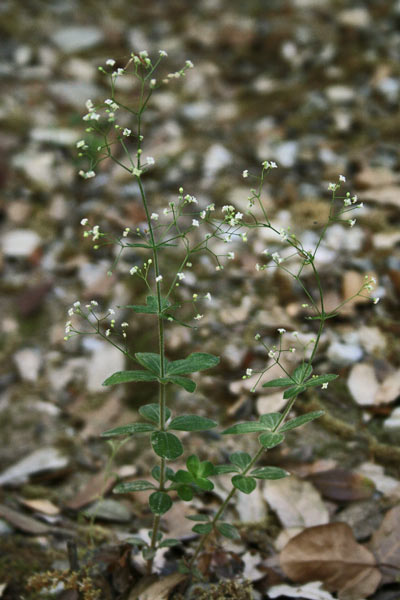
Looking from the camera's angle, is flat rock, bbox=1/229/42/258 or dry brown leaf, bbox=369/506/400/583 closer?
dry brown leaf, bbox=369/506/400/583

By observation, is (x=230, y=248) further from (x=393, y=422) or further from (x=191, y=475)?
(x=191, y=475)

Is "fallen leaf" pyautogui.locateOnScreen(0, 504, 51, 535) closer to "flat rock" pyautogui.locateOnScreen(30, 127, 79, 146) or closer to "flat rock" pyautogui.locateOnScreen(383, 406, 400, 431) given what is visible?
"flat rock" pyautogui.locateOnScreen(383, 406, 400, 431)

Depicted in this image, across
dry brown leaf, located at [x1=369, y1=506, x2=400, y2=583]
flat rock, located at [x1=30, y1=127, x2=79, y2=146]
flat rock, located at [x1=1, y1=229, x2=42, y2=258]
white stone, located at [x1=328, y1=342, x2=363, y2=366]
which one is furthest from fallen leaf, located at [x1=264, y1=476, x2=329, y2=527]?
flat rock, located at [x1=30, y1=127, x2=79, y2=146]

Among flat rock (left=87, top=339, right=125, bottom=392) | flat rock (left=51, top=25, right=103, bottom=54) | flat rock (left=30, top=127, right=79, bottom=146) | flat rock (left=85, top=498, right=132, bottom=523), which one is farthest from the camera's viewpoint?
flat rock (left=51, top=25, right=103, bottom=54)

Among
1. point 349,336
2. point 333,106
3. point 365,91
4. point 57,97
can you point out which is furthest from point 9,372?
point 365,91

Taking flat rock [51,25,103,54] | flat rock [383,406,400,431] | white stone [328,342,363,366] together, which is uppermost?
flat rock [51,25,103,54]

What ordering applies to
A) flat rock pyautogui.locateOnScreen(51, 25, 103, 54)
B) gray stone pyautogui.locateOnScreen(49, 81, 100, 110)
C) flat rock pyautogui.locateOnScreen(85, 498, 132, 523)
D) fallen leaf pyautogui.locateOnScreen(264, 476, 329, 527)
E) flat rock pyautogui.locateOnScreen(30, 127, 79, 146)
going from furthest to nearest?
flat rock pyautogui.locateOnScreen(51, 25, 103, 54)
gray stone pyautogui.locateOnScreen(49, 81, 100, 110)
flat rock pyautogui.locateOnScreen(30, 127, 79, 146)
flat rock pyautogui.locateOnScreen(85, 498, 132, 523)
fallen leaf pyautogui.locateOnScreen(264, 476, 329, 527)
